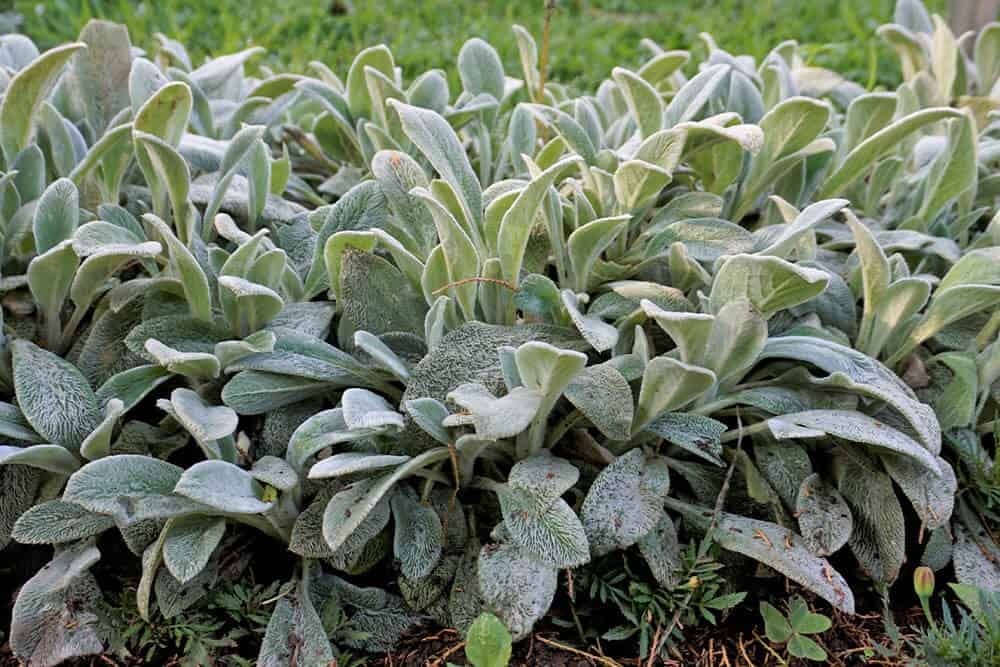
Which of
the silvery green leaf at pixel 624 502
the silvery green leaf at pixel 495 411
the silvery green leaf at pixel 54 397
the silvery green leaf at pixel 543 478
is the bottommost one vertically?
the silvery green leaf at pixel 624 502

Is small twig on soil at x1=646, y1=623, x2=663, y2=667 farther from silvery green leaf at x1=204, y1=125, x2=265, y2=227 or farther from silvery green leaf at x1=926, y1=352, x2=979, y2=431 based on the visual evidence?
silvery green leaf at x1=204, y1=125, x2=265, y2=227

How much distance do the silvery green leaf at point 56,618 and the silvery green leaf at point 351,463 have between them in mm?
449

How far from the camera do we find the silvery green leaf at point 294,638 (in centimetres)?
153

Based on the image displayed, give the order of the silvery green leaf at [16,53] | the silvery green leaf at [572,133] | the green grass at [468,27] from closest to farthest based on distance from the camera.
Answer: the silvery green leaf at [572,133] → the silvery green leaf at [16,53] → the green grass at [468,27]

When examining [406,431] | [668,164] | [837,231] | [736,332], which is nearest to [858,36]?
[837,231]

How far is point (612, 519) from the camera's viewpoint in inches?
60.5

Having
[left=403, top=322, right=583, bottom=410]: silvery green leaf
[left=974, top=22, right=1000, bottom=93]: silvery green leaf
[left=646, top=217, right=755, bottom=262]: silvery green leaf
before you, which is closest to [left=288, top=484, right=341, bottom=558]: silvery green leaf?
[left=403, top=322, right=583, bottom=410]: silvery green leaf

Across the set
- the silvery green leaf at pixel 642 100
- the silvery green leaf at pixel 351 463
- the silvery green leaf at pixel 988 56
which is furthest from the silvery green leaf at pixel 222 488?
the silvery green leaf at pixel 988 56

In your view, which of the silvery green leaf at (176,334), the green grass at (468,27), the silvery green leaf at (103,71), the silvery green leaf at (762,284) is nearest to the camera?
the silvery green leaf at (762,284)

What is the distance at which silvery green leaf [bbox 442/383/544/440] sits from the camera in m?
1.40

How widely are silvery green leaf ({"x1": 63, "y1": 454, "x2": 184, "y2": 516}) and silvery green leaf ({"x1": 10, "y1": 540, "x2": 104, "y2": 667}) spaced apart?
178 millimetres

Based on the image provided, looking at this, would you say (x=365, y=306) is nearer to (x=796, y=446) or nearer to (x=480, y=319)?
(x=480, y=319)

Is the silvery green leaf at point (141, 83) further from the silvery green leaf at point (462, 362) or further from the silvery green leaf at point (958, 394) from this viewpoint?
the silvery green leaf at point (958, 394)

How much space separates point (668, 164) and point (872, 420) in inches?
23.1
